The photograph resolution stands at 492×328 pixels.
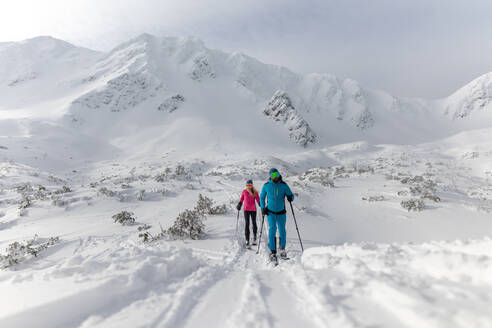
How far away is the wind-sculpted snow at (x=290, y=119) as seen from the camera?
59.7m

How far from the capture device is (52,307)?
2.59 m

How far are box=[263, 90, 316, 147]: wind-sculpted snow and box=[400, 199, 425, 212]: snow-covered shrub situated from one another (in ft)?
163

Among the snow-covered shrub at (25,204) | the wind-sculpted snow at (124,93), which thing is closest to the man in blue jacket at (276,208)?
the snow-covered shrub at (25,204)

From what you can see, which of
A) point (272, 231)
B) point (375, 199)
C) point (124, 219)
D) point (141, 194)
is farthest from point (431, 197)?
point (141, 194)

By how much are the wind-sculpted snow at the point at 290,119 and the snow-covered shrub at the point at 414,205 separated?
4958 centimetres

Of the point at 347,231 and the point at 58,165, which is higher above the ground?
the point at 58,165

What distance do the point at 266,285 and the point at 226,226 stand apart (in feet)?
14.5

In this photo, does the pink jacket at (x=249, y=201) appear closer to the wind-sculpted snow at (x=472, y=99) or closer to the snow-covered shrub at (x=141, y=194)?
the snow-covered shrub at (x=141, y=194)

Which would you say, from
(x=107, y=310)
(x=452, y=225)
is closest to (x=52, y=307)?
(x=107, y=310)

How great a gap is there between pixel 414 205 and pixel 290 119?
5537 centimetres

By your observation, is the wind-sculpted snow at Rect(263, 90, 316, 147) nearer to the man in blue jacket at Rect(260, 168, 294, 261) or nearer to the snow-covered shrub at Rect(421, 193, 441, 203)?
the snow-covered shrub at Rect(421, 193, 441, 203)

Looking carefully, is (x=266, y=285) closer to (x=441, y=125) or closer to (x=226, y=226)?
(x=226, y=226)

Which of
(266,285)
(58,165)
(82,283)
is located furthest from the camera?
(58,165)

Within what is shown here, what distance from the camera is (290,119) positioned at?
6266cm
